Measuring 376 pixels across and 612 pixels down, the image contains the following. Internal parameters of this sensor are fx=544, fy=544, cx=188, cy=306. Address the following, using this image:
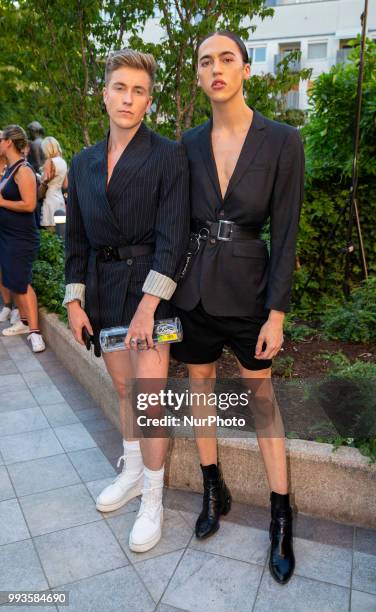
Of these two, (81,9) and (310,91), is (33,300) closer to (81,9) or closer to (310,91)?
(81,9)

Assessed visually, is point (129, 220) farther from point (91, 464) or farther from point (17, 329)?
point (17, 329)

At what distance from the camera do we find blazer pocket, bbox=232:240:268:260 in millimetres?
2217

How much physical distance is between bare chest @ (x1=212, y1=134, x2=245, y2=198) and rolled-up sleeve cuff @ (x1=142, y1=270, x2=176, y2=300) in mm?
415

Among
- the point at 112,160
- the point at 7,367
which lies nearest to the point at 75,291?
the point at 112,160

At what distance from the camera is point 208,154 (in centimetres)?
225

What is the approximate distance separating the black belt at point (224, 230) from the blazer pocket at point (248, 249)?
3 cm

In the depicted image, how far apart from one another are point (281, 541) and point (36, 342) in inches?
137

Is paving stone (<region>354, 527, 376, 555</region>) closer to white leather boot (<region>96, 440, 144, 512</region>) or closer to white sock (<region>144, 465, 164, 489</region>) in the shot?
white sock (<region>144, 465, 164, 489</region>)

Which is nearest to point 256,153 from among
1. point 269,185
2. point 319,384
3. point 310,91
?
point 269,185

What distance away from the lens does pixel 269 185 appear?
2.15 m

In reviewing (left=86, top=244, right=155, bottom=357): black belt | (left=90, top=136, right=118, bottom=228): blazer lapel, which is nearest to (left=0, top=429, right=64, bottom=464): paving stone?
(left=86, top=244, right=155, bottom=357): black belt

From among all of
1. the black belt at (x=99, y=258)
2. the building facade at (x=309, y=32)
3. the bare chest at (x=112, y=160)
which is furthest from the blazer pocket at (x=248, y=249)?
the building facade at (x=309, y=32)

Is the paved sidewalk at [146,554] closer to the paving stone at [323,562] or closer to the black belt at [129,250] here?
the paving stone at [323,562]

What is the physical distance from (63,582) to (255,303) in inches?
55.6
